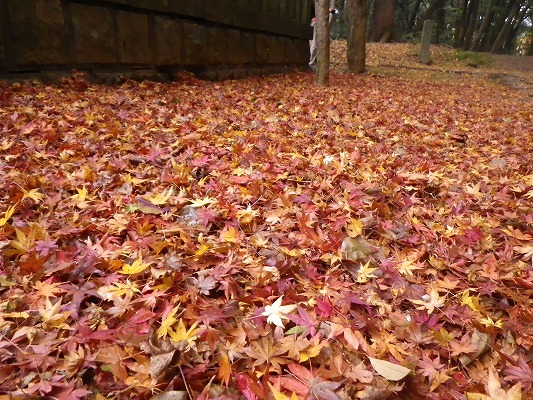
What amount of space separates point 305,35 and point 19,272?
10.2 m

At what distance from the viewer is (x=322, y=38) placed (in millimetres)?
6957

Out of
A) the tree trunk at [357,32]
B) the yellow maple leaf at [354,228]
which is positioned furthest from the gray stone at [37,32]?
the tree trunk at [357,32]

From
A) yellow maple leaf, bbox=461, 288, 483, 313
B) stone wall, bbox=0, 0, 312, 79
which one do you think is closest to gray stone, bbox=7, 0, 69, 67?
stone wall, bbox=0, 0, 312, 79

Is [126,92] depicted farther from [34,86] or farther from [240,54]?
[240,54]

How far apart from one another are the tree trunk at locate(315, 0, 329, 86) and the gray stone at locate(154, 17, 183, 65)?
2.32m

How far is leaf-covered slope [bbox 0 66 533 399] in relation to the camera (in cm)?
122

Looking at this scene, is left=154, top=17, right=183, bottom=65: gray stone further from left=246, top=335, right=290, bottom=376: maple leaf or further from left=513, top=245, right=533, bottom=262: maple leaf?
left=246, top=335, right=290, bottom=376: maple leaf

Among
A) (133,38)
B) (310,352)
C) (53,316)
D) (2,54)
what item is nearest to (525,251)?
(310,352)

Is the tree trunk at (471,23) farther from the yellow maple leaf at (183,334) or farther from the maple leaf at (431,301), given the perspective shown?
the yellow maple leaf at (183,334)

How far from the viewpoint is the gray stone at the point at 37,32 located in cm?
412

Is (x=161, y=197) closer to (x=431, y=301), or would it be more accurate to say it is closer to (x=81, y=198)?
(x=81, y=198)

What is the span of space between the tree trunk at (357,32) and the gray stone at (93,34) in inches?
270

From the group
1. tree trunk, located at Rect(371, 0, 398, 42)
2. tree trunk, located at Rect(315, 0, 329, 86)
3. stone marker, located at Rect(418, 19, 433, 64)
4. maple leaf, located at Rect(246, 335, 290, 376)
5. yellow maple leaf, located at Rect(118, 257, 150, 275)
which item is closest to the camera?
maple leaf, located at Rect(246, 335, 290, 376)

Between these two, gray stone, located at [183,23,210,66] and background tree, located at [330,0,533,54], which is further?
background tree, located at [330,0,533,54]
